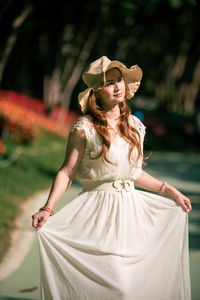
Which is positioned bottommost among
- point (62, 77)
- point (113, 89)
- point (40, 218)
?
point (40, 218)

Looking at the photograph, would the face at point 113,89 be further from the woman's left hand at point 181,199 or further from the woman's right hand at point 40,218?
the woman's right hand at point 40,218

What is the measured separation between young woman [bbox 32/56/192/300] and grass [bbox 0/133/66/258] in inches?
106

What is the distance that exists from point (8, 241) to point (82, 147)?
3.21 m

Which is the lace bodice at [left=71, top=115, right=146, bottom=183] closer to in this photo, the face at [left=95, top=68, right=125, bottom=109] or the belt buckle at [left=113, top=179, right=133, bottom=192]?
the belt buckle at [left=113, top=179, right=133, bottom=192]

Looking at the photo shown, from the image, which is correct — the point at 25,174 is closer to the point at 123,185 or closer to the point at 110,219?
the point at 123,185

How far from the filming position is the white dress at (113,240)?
313 cm

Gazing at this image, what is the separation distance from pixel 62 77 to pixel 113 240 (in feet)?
48.6

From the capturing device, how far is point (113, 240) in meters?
3.19

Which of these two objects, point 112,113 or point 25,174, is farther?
point 25,174

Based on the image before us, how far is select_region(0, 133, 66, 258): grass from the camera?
7.34 m

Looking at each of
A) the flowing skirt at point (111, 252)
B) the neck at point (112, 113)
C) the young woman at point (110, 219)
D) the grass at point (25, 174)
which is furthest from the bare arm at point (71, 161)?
the grass at point (25, 174)

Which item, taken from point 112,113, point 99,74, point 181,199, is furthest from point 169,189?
point 99,74

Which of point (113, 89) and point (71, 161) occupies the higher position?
point (113, 89)

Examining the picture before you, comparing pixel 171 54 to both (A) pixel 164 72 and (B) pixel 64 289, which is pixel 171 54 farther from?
(B) pixel 64 289
